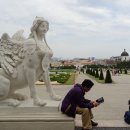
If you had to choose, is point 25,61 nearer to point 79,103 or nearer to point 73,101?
point 73,101

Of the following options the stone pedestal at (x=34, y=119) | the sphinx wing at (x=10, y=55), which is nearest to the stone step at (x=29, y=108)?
the stone pedestal at (x=34, y=119)

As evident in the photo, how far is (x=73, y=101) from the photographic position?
6445mm

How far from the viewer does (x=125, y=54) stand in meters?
149

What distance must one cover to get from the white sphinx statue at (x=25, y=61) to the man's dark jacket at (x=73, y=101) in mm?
445

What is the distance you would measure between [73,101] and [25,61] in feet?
4.02

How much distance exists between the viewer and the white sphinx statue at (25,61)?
22.0 ft

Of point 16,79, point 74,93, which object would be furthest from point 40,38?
point 74,93

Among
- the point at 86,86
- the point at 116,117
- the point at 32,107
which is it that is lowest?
the point at 116,117

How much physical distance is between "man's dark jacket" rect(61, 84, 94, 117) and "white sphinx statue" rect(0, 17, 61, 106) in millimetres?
445

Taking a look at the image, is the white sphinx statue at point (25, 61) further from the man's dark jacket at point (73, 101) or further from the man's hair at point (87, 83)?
the man's hair at point (87, 83)

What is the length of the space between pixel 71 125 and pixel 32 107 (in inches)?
32.4

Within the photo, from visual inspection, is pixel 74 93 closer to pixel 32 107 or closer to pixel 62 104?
pixel 62 104

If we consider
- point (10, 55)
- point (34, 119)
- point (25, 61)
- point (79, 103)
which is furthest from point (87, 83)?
point (10, 55)

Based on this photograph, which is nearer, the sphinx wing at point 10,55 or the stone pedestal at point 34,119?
the stone pedestal at point 34,119
